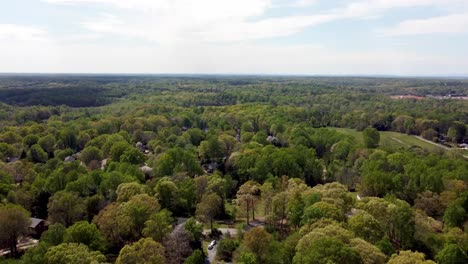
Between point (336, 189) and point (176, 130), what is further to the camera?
point (176, 130)

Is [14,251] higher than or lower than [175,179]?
lower


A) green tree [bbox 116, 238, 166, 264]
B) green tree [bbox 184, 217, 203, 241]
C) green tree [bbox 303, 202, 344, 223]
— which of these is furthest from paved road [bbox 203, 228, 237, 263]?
green tree [bbox 303, 202, 344, 223]

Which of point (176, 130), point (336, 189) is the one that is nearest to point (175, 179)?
point (336, 189)

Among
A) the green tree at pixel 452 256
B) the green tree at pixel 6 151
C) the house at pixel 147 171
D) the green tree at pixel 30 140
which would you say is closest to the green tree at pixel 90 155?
the house at pixel 147 171

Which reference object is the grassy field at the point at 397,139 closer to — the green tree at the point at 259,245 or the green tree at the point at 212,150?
the green tree at the point at 212,150

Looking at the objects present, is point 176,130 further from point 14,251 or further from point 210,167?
point 14,251

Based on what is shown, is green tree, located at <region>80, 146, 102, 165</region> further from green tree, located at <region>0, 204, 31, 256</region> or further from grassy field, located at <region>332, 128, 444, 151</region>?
grassy field, located at <region>332, 128, 444, 151</region>

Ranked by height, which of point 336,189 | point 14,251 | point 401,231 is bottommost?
point 14,251

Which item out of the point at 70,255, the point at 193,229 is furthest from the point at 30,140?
the point at 70,255
